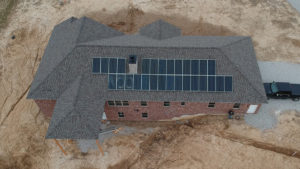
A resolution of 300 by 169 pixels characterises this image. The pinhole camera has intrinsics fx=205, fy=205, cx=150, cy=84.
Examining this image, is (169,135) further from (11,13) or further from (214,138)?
(11,13)

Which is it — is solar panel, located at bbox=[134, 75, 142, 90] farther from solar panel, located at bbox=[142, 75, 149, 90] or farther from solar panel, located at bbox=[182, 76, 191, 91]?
solar panel, located at bbox=[182, 76, 191, 91]

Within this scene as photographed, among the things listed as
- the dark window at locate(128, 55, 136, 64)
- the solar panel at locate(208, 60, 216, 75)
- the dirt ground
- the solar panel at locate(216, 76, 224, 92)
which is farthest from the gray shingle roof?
the solar panel at locate(216, 76, 224, 92)

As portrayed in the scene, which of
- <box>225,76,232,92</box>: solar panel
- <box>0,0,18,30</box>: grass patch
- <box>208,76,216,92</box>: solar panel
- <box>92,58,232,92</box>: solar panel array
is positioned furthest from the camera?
<box>0,0,18,30</box>: grass patch

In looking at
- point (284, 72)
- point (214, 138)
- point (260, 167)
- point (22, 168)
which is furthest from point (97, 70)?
point (284, 72)

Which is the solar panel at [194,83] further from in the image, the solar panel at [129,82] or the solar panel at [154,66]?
the solar panel at [129,82]

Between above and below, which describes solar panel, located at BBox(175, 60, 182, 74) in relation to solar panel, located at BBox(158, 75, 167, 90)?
above

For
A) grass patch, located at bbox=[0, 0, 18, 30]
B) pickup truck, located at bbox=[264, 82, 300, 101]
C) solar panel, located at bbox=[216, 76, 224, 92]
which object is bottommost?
pickup truck, located at bbox=[264, 82, 300, 101]

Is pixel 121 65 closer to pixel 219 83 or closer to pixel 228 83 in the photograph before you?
pixel 219 83
